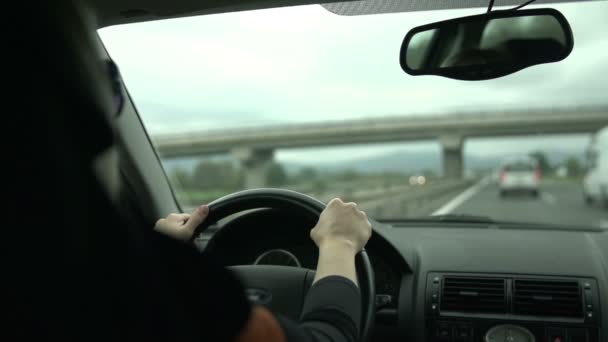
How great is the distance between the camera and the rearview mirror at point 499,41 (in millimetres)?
2838

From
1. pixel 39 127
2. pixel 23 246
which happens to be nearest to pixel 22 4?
pixel 39 127

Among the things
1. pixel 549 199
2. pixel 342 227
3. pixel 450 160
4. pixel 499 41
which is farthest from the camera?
pixel 549 199

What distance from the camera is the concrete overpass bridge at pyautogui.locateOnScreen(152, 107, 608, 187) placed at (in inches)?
1046

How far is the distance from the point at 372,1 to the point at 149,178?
1489mm

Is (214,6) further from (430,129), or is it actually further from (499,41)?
(430,129)

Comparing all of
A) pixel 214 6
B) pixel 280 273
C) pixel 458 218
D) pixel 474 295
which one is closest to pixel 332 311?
pixel 280 273

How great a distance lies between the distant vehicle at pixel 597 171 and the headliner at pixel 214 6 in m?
20.0

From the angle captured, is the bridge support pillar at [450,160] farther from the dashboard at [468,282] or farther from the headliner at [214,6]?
the headliner at [214,6]

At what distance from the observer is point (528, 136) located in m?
34.6

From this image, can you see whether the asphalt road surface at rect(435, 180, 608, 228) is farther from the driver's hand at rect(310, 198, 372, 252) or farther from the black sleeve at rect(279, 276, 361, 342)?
the black sleeve at rect(279, 276, 361, 342)

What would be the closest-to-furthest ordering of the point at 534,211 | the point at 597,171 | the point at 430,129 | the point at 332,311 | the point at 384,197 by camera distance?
the point at 332,311
the point at 384,197
the point at 534,211
the point at 597,171
the point at 430,129

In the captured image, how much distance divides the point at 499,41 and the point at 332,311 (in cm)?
168

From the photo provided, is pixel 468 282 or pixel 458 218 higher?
pixel 458 218

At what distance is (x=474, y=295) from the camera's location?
3.40 m
